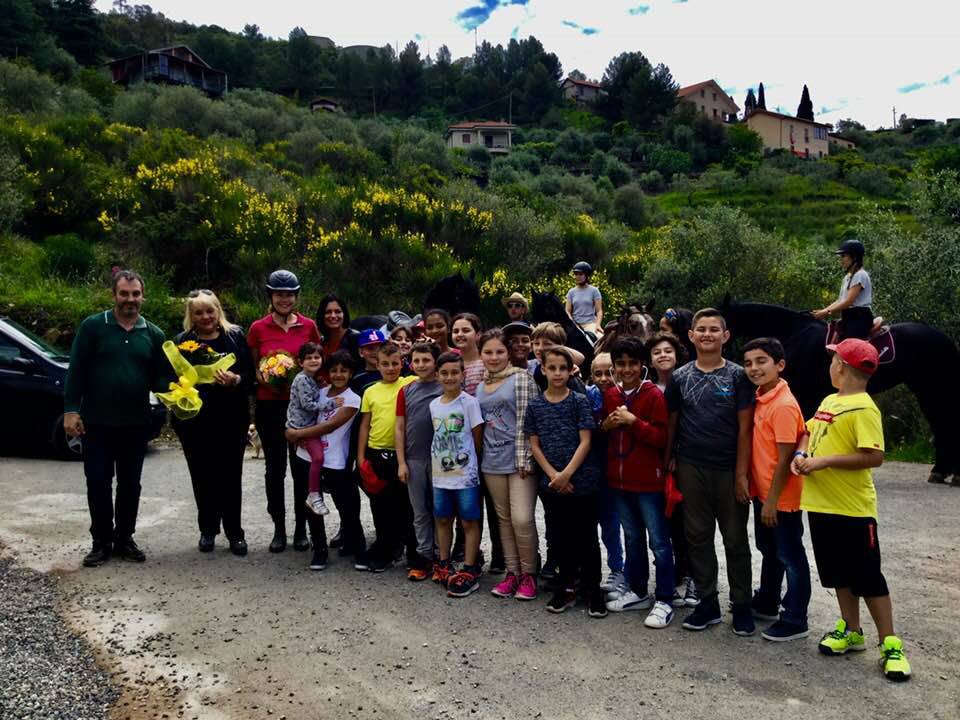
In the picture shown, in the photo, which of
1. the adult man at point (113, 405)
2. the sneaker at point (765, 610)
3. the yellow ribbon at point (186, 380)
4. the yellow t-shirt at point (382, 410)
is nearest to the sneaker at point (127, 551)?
the adult man at point (113, 405)

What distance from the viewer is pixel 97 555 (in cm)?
553

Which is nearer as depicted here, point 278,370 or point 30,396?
point 278,370

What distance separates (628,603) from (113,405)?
13.1 feet

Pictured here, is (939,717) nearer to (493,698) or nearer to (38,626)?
(493,698)

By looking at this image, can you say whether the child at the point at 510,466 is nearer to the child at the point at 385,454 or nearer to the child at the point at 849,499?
the child at the point at 385,454

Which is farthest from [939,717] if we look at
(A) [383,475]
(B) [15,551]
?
(B) [15,551]

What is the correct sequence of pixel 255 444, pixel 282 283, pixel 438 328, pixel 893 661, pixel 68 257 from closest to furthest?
pixel 893 661, pixel 282 283, pixel 438 328, pixel 255 444, pixel 68 257

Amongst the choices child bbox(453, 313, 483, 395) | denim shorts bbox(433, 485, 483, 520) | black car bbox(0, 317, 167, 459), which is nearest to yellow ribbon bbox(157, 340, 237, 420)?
child bbox(453, 313, 483, 395)

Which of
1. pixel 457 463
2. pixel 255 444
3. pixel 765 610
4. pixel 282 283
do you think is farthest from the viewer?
pixel 255 444

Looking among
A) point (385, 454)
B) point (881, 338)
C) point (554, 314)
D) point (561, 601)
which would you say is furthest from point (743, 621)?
point (881, 338)

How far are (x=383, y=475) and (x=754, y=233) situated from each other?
560 inches

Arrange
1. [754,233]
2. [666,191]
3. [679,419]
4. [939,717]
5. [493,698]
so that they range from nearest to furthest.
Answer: [939,717]
[493,698]
[679,419]
[754,233]
[666,191]

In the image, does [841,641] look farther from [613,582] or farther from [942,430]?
→ [942,430]

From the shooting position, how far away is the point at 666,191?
57781 mm
